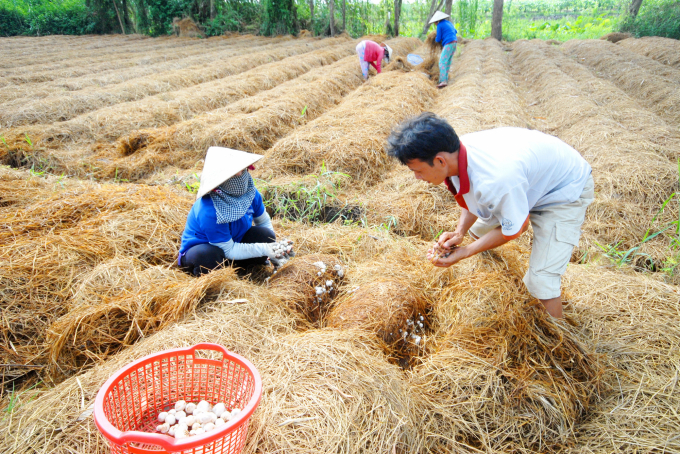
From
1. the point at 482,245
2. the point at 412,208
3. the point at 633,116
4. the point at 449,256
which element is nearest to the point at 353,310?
the point at 449,256

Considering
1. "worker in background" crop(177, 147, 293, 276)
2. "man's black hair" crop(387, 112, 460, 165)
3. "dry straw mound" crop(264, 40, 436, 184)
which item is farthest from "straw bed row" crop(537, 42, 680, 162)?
"worker in background" crop(177, 147, 293, 276)

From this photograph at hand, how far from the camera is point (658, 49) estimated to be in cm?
1116

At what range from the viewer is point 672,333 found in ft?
6.75

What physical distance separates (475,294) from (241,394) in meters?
1.31

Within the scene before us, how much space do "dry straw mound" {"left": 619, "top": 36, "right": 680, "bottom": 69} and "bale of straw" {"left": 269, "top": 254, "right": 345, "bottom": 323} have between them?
38.3ft

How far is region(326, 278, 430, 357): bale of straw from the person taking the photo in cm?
211

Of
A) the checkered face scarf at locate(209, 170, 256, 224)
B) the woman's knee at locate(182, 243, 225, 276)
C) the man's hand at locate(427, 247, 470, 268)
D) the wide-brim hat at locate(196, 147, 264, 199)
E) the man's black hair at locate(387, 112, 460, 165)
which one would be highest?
the man's black hair at locate(387, 112, 460, 165)

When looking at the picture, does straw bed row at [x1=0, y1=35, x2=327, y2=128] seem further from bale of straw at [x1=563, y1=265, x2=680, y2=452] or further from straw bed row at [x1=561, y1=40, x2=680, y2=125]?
straw bed row at [x1=561, y1=40, x2=680, y2=125]

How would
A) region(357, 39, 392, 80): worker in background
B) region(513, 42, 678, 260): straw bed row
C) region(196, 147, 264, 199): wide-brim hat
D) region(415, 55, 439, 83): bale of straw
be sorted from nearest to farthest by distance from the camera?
region(196, 147, 264, 199): wide-brim hat < region(513, 42, 678, 260): straw bed row < region(357, 39, 392, 80): worker in background < region(415, 55, 439, 83): bale of straw

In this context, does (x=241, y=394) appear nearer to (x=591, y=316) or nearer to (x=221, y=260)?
(x=221, y=260)

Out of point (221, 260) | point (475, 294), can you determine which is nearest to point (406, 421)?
point (475, 294)

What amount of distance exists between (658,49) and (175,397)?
15060mm

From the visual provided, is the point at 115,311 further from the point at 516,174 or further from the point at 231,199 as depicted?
the point at 516,174

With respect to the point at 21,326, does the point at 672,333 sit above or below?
below
